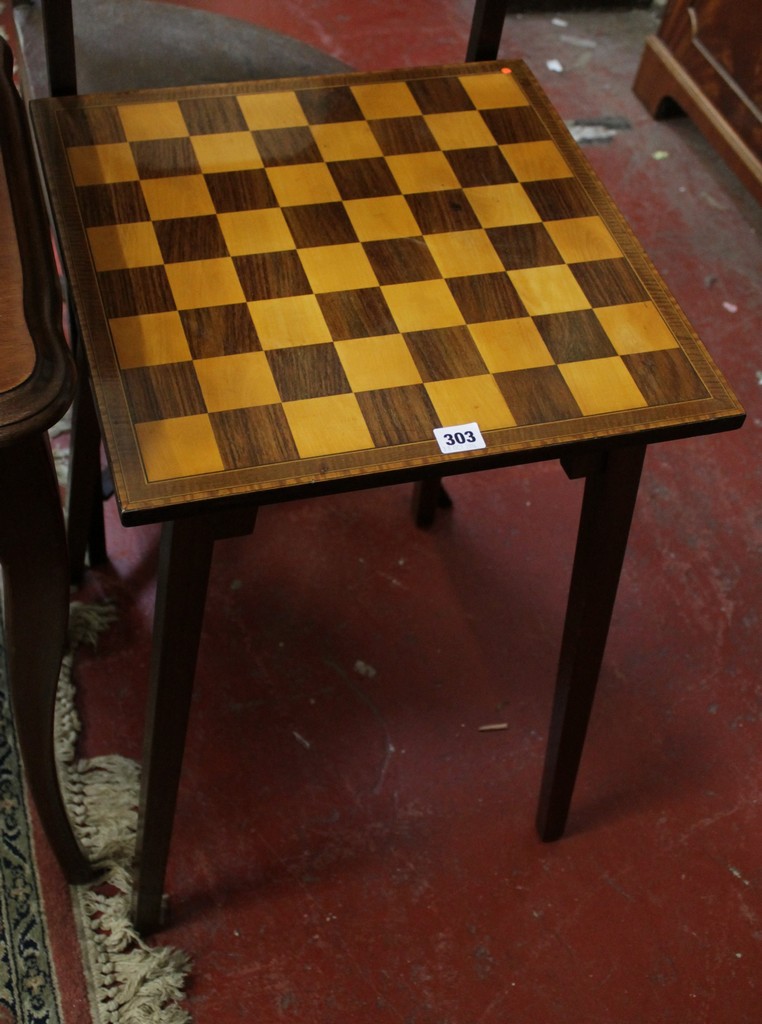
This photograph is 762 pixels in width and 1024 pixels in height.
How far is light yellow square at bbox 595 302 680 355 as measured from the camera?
96cm

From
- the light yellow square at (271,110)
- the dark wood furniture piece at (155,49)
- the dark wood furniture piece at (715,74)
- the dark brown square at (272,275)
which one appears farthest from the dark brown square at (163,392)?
the dark wood furniture piece at (715,74)

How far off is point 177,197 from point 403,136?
0.79ft

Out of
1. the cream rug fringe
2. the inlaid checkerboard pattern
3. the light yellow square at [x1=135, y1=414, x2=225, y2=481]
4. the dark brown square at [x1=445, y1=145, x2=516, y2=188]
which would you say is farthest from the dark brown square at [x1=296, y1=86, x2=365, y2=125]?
the cream rug fringe

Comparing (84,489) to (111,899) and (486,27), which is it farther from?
(486,27)

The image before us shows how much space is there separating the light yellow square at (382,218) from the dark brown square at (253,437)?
0.76 feet

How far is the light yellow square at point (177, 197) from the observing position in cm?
101

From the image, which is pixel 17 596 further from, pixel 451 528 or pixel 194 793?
pixel 451 528

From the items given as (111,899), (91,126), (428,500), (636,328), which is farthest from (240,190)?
(111,899)

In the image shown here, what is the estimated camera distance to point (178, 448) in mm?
845

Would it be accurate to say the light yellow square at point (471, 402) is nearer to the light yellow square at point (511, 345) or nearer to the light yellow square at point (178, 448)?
the light yellow square at point (511, 345)

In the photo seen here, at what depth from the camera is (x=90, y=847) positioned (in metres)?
1.24

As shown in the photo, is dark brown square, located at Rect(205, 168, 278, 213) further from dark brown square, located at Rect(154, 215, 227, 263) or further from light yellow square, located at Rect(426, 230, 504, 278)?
light yellow square, located at Rect(426, 230, 504, 278)

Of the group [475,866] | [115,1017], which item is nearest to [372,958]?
[475,866]

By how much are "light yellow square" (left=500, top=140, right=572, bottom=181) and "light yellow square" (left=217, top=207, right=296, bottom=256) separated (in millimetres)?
241
